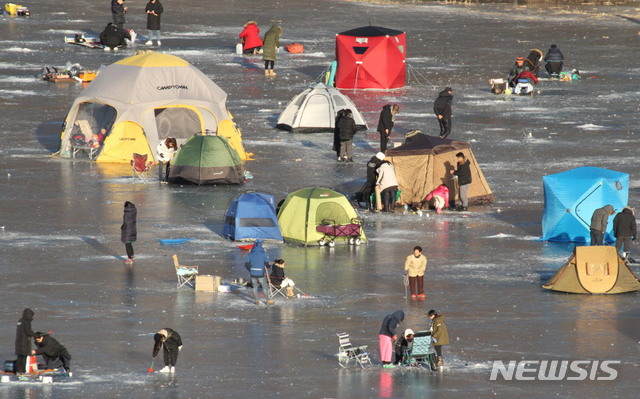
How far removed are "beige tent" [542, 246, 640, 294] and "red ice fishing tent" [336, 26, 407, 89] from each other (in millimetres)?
23478

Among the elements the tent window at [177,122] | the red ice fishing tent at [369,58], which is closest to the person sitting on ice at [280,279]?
the tent window at [177,122]

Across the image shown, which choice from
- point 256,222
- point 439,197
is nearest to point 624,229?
point 439,197

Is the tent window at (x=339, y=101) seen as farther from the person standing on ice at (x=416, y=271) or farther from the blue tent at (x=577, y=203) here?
the person standing on ice at (x=416, y=271)

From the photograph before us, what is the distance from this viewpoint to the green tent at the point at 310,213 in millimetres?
28547

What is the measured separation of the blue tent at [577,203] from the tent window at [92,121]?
1329cm

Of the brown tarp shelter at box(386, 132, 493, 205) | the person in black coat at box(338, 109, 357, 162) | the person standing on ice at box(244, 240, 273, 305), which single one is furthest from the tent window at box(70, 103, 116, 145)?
the person standing on ice at box(244, 240, 273, 305)

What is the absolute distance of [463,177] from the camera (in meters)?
31.6

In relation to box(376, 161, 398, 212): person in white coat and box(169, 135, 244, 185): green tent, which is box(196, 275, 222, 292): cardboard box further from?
box(169, 135, 244, 185): green tent

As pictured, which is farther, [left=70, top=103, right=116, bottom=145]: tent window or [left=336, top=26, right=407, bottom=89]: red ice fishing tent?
[left=336, top=26, right=407, bottom=89]: red ice fishing tent

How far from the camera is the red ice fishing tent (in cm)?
4778

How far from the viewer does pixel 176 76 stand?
37.4 metres

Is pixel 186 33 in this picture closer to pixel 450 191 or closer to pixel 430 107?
pixel 430 107

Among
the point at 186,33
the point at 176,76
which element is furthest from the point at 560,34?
the point at 176,76

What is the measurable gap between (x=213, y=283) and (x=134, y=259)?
2794mm
